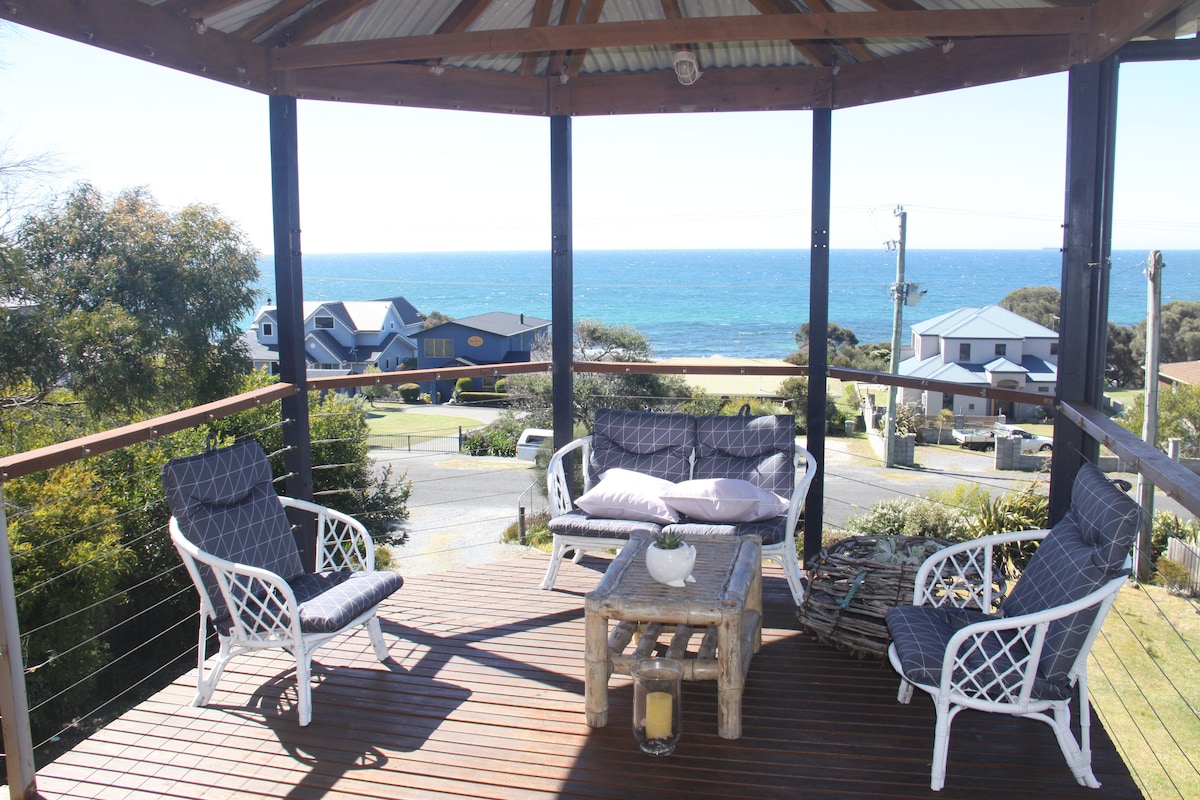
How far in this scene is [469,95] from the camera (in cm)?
460

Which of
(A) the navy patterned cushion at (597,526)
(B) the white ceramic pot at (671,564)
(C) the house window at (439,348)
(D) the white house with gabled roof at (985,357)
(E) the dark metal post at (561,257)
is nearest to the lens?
(B) the white ceramic pot at (671,564)

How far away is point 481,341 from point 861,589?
31.4 meters

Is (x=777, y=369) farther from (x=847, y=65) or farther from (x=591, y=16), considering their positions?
(x=591, y=16)

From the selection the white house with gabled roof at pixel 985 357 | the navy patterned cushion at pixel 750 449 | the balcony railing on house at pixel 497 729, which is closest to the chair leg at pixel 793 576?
the balcony railing on house at pixel 497 729

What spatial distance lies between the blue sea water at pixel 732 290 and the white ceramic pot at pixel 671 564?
2986 centimetres

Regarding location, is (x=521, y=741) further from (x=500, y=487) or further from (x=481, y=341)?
(x=481, y=341)

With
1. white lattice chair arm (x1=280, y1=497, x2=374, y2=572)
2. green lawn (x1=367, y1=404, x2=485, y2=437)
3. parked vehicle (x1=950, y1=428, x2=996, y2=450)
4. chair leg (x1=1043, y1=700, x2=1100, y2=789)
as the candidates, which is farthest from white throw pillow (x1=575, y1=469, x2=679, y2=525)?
green lawn (x1=367, y1=404, x2=485, y2=437)

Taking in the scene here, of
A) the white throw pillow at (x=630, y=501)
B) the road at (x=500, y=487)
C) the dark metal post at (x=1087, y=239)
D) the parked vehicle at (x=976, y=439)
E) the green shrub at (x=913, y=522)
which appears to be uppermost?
the dark metal post at (x=1087, y=239)

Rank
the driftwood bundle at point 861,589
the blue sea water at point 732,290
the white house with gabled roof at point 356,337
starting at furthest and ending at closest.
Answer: the blue sea water at point 732,290 < the white house with gabled roof at point 356,337 < the driftwood bundle at point 861,589

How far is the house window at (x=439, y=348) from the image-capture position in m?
35.8

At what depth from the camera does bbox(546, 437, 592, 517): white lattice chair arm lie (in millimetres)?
4133

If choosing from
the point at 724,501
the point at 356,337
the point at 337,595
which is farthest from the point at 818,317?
the point at 356,337

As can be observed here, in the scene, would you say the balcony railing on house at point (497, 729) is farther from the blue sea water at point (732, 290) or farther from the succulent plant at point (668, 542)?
the blue sea water at point (732, 290)

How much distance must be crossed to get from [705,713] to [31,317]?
1335cm
